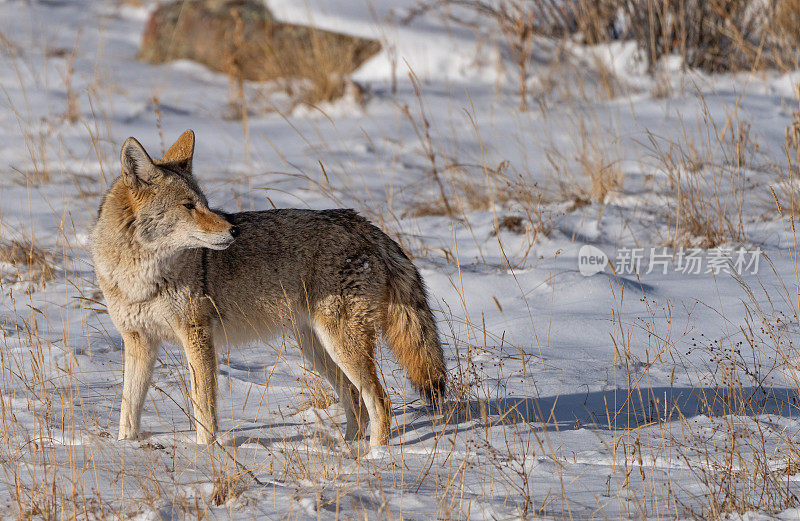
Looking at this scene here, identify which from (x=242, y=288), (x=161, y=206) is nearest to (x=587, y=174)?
(x=242, y=288)

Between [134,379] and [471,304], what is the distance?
2.60 meters

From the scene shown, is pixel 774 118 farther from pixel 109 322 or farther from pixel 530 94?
pixel 109 322

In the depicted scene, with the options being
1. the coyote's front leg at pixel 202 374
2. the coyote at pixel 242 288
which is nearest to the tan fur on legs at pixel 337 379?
the coyote at pixel 242 288

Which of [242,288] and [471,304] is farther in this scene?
[471,304]

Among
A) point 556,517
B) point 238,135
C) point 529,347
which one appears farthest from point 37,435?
point 238,135

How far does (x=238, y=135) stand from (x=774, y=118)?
6.00 m

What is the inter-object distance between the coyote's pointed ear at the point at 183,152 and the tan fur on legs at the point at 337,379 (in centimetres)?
103

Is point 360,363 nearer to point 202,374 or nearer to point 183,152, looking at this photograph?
point 202,374

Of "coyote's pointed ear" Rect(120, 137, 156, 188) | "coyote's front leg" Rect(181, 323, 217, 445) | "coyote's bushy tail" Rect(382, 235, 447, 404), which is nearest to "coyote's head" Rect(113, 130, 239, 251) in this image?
"coyote's pointed ear" Rect(120, 137, 156, 188)

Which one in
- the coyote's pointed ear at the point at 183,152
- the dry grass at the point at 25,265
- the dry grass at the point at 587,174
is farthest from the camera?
the dry grass at the point at 587,174

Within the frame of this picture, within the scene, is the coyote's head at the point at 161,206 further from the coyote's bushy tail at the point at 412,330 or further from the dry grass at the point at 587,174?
the dry grass at the point at 587,174

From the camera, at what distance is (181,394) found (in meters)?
4.73

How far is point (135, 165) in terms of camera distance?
12.9 ft

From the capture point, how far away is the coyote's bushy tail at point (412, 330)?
166 inches
